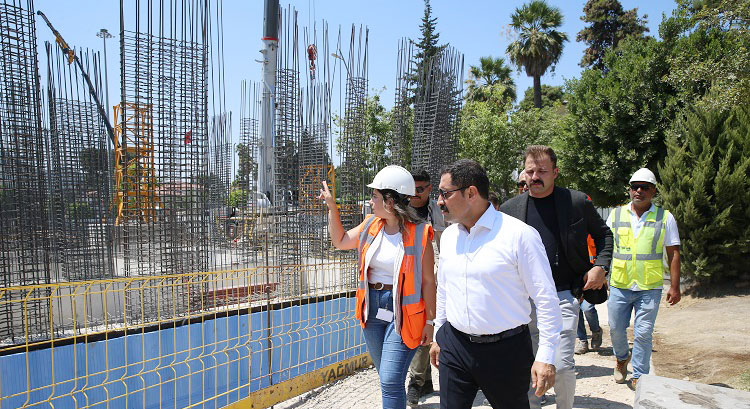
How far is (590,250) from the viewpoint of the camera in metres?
3.68

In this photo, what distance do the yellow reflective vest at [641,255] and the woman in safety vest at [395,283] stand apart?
7.65 ft

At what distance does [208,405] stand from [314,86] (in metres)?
7.24

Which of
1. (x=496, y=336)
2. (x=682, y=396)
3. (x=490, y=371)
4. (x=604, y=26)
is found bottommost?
(x=682, y=396)

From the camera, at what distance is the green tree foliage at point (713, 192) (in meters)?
8.74

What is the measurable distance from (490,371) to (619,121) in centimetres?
1260

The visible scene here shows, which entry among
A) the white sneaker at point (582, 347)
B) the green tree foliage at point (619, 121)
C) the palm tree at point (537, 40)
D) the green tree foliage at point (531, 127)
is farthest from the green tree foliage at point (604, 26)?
the white sneaker at point (582, 347)

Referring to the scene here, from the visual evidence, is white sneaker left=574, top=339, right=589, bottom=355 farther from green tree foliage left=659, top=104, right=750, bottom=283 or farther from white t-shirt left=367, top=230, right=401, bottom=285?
green tree foliage left=659, top=104, right=750, bottom=283

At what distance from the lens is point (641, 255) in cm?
454

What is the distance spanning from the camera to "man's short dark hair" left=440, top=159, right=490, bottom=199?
2.48 meters

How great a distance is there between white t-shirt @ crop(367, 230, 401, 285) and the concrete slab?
147cm

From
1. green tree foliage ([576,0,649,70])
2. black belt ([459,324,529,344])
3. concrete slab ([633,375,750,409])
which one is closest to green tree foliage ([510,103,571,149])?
green tree foliage ([576,0,649,70])

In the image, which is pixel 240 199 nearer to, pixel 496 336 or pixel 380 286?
pixel 380 286

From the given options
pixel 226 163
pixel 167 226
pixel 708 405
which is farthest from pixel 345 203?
pixel 708 405

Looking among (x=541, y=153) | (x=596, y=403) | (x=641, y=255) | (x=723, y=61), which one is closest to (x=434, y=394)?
(x=596, y=403)
